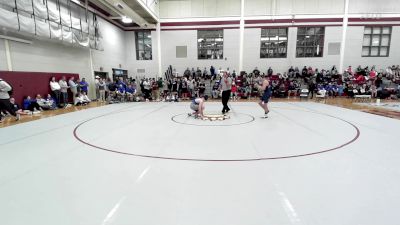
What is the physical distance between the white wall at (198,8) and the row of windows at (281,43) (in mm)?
1533

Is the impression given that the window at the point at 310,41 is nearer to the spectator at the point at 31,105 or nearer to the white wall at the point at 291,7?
the white wall at the point at 291,7

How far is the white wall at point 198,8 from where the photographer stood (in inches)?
748

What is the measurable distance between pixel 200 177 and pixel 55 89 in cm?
1126

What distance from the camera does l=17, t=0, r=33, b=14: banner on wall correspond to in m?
9.12

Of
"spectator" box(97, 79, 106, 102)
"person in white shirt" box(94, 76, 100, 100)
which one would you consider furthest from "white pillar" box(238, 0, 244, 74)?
"person in white shirt" box(94, 76, 100, 100)

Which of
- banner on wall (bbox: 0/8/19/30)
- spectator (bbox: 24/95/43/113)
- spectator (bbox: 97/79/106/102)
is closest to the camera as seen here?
banner on wall (bbox: 0/8/19/30)

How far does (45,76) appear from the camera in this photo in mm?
11336

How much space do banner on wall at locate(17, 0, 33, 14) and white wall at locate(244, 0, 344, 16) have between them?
1486cm

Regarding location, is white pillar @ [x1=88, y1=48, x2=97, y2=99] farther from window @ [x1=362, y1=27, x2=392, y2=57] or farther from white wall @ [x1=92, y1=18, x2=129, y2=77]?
window @ [x1=362, y1=27, x2=392, y2=57]

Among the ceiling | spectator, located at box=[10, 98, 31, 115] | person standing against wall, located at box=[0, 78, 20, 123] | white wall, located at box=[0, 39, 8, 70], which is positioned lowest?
spectator, located at box=[10, 98, 31, 115]

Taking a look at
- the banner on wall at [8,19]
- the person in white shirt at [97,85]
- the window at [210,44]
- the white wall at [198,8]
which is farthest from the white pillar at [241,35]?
the banner on wall at [8,19]

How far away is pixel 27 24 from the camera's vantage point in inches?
372

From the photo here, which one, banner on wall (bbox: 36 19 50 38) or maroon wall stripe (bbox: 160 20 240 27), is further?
maroon wall stripe (bbox: 160 20 240 27)

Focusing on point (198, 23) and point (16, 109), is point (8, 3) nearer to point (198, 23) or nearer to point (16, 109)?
point (16, 109)
